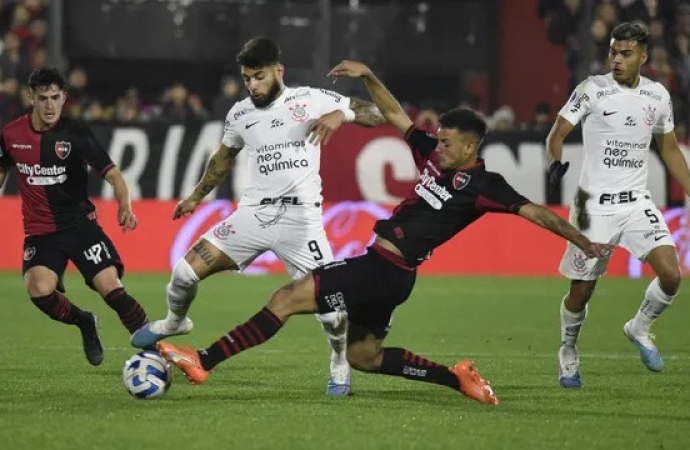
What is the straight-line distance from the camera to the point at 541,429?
784 centimetres

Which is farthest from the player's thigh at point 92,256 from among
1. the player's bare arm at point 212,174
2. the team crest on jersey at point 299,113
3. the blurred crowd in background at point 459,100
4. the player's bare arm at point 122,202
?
the blurred crowd in background at point 459,100

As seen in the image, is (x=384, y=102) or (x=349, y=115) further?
(x=349, y=115)

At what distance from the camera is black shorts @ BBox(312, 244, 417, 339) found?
8664 millimetres

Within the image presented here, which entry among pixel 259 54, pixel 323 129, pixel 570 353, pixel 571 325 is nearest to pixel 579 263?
pixel 571 325

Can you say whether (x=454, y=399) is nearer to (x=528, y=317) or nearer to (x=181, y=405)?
(x=181, y=405)

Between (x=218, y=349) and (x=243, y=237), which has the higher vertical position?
(x=243, y=237)

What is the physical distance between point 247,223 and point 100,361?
1.57 m

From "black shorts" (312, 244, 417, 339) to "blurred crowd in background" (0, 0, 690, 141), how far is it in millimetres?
11096

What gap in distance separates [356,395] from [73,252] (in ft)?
7.53

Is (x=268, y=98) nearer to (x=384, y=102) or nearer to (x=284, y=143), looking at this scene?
(x=284, y=143)

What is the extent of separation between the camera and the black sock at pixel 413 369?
884 centimetres

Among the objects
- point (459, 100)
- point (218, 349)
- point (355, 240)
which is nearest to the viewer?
point (218, 349)

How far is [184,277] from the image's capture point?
962cm

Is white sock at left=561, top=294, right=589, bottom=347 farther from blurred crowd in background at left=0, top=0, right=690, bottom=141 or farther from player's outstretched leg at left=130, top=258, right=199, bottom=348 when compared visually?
blurred crowd in background at left=0, top=0, right=690, bottom=141
